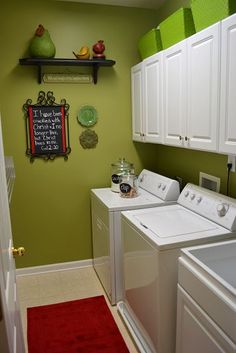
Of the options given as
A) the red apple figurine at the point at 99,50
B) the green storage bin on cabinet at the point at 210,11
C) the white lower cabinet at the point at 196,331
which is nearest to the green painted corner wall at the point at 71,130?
the red apple figurine at the point at 99,50

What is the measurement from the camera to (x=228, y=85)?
1682 mm

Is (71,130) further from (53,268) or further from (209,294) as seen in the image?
(209,294)

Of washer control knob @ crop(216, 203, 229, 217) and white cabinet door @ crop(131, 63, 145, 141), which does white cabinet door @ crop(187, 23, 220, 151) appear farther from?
white cabinet door @ crop(131, 63, 145, 141)

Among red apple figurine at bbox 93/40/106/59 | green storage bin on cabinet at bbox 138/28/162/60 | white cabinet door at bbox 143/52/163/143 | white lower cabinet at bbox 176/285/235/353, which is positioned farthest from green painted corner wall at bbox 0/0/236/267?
white lower cabinet at bbox 176/285/235/353

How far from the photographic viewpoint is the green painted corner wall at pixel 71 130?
111 inches

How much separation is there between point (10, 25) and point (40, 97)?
678 mm

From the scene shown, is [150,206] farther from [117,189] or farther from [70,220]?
[70,220]

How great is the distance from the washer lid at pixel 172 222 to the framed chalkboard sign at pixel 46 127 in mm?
1242

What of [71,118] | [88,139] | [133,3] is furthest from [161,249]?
[133,3]

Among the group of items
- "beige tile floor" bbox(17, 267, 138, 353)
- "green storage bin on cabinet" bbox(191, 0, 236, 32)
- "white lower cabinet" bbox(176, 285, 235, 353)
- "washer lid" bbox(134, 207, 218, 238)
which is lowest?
"beige tile floor" bbox(17, 267, 138, 353)

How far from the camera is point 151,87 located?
8.67 feet

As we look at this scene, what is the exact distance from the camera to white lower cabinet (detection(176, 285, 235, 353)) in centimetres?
128

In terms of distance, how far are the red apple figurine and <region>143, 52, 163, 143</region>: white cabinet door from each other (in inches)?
18.1

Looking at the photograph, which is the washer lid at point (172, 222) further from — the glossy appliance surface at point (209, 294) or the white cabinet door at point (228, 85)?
the white cabinet door at point (228, 85)
